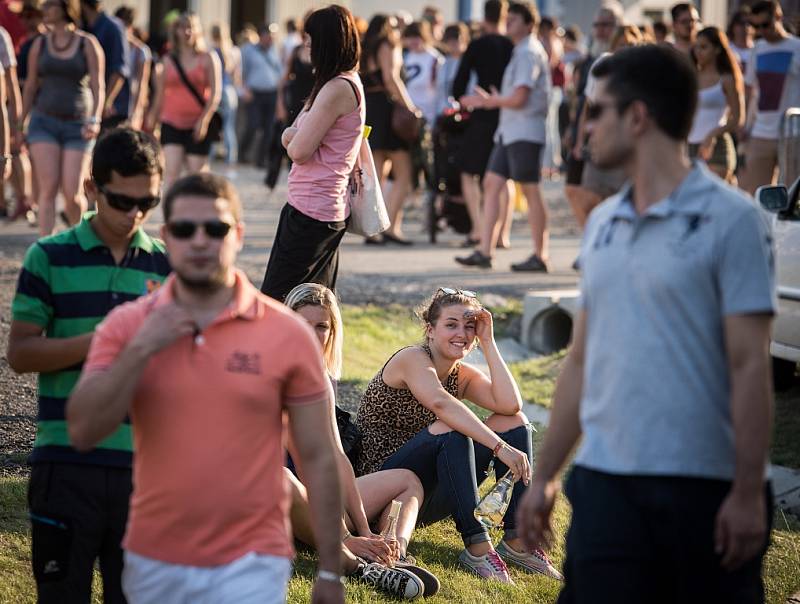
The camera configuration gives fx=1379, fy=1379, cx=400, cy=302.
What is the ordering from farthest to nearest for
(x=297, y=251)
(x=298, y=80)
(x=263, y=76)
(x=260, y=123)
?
(x=260, y=123) → (x=263, y=76) → (x=298, y=80) → (x=297, y=251)

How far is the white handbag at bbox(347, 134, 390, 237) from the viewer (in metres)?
6.28

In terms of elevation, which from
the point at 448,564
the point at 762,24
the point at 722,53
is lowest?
the point at 448,564

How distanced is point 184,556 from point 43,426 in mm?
791

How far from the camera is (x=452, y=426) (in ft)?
18.8

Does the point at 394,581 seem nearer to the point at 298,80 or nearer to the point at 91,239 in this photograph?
the point at 91,239

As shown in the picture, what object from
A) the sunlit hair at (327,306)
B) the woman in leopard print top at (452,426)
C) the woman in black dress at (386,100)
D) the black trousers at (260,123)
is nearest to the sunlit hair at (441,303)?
the woman in leopard print top at (452,426)

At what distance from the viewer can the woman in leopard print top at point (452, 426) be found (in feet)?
18.7

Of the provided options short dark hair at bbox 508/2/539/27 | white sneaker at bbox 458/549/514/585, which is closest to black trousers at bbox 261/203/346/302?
white sneaker at bbox 458/549/514/585

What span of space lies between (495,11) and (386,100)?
4.14ft

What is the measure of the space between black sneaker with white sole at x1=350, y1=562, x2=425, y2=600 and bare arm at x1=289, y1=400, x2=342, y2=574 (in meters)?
1.94

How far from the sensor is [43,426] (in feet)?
11.9

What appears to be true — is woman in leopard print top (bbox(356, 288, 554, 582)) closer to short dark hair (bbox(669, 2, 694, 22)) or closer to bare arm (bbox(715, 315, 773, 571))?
bare arm (bbox(715, 315, 773, 571))

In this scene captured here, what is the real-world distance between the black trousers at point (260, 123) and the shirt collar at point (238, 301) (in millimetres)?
16838

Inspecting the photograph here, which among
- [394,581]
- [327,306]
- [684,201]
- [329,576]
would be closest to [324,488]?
[329,576]
